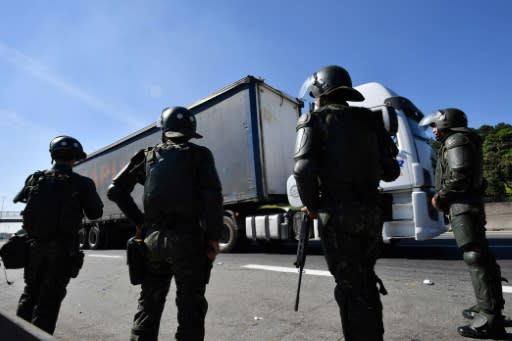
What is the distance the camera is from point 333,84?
7.64ft

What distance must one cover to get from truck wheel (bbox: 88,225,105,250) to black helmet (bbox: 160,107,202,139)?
11635 mm

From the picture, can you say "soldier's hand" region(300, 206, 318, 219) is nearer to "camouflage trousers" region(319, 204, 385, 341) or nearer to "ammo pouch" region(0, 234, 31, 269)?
"camouflage trousers" region(319, 204, 385, 341)

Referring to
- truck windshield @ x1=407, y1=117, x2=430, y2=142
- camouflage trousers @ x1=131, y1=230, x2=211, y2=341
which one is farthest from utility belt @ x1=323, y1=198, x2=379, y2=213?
truck windshield @ x1=407, y1=117, x2=430, y2=142

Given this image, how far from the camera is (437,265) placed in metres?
5.39

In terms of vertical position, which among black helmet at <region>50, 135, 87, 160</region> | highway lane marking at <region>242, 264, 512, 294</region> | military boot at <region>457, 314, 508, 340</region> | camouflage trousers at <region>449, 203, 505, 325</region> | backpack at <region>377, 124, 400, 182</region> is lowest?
highway lane marking at <region>242, 264, 512, 294</region>

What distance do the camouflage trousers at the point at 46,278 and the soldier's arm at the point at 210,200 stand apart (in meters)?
1.47

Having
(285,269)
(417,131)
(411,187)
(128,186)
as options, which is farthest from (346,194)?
(417,131)

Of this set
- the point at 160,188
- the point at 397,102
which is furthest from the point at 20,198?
the point at 397,102

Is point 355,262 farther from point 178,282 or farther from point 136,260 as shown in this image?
point 136,260

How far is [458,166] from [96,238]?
41.8 feet

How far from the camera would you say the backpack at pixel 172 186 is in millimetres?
2125

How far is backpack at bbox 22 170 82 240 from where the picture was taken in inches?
110

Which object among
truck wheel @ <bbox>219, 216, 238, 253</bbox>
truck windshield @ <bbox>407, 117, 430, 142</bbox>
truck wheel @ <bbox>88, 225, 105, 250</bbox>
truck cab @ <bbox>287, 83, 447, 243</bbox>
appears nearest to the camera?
truck cab @ <bbox>287, 83, 447, 243</bbox>

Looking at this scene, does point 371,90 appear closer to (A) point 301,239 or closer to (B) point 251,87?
(B) point 251,87
